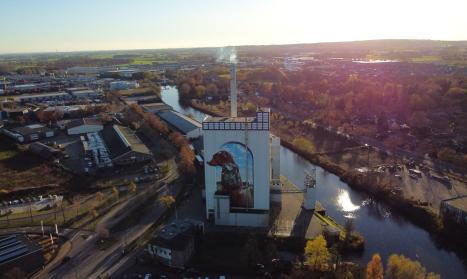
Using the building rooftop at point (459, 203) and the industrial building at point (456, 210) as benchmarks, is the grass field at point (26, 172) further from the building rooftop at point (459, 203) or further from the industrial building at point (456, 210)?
the building rooftop at point (459, 203)

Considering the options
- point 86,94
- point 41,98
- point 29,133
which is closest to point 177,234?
point 29,133

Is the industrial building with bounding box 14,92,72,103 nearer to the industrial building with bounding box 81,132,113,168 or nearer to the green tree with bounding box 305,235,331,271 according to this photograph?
the industrial building with bounding box 81,132,113,168

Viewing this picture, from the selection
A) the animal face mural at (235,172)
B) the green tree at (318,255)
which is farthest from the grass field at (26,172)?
the green tree at (318,255)

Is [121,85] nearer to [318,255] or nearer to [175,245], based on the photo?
[175,245]

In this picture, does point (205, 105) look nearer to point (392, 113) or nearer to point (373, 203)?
point (392, 113)

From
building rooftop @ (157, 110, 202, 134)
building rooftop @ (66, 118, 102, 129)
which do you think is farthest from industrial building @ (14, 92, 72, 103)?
building rooftop @ (157, 110, 202, 134)

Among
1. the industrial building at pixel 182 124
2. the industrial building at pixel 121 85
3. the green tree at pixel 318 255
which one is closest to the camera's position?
the green tree at pixel 318 255

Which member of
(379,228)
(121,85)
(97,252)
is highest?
(121,85)

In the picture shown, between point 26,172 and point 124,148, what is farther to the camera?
point 124,148
